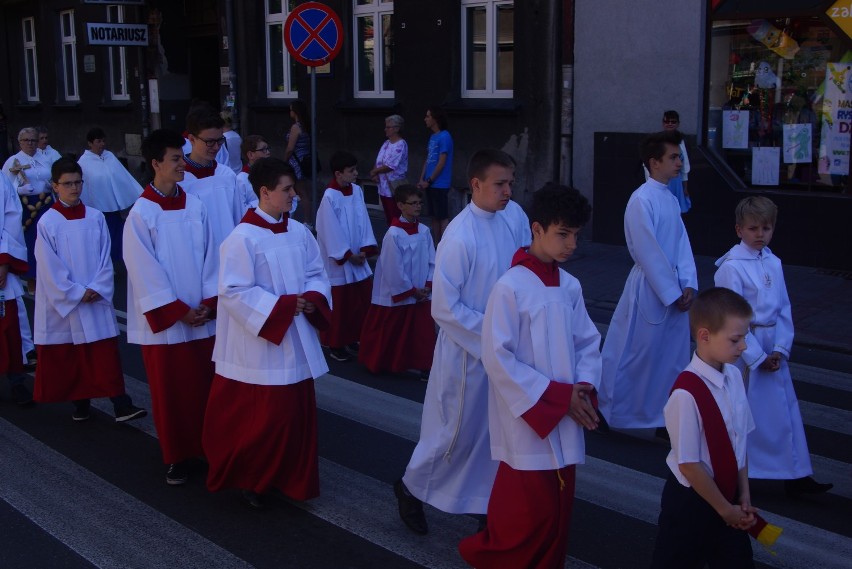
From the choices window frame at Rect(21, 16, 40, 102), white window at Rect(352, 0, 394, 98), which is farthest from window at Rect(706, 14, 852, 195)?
window frame at Rect(21, 16, 40, 102)

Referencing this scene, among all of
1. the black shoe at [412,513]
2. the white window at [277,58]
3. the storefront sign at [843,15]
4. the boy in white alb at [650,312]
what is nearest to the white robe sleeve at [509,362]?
the black shoe at [412,513]

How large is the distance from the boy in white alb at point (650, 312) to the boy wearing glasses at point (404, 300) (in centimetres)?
188

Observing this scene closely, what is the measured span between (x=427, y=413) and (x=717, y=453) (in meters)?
1.66

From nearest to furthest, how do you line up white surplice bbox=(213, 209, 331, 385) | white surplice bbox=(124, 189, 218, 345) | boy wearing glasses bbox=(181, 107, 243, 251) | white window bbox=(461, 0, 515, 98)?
white surplice bbox=(213, 209, 331, 385) → white surplice bbox=(124, 189, 218, 345) → boy wearing glasses bbox=(181, 107, 243, 251) → white window bbox=(461, 0, 515, 98)

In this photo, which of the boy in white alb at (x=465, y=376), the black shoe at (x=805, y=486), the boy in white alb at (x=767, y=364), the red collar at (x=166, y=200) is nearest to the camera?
the boy in white alb at (x=465, y=376)

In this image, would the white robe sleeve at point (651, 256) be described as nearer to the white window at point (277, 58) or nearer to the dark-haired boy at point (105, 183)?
the dark-haired boy at point (105, 183)

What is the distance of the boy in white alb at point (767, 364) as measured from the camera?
539cm

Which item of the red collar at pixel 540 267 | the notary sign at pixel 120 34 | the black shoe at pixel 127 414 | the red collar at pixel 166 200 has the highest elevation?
the notary sign at pixel 120 34

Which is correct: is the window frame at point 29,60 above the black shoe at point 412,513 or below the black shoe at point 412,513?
above

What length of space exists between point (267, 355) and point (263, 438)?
1.42ft

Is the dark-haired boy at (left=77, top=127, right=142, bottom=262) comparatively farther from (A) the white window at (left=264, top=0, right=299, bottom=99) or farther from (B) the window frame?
(B) the window frame

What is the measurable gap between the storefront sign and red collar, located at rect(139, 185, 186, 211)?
28.6 ft

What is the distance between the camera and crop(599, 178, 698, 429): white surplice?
651 cm

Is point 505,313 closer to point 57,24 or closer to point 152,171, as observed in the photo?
point 152,171
